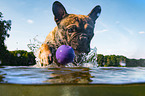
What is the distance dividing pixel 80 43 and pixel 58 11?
1.90 metres

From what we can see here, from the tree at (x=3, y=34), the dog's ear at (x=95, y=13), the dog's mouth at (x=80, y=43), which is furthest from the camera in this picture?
the tree at (x=3, y=34)

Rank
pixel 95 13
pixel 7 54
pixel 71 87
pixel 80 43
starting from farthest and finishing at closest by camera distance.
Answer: pixel 7 54 → pixel 95 13 → pixel 80 43 → pixel 71 87

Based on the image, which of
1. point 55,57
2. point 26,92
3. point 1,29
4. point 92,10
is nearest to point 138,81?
point 26,92

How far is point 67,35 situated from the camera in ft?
24.6

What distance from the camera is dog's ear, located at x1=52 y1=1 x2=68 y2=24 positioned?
7660 mm

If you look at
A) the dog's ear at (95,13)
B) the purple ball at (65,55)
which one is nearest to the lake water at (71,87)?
the purple ball at (65,55)

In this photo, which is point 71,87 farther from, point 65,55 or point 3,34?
point 3,34

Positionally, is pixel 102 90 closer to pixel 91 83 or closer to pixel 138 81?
pixel 91 83

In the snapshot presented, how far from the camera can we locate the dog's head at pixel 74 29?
7254 millimetres

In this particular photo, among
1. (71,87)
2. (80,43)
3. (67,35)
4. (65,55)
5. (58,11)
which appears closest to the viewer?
(71,87)

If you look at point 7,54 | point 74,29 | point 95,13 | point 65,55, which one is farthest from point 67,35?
point 7,54

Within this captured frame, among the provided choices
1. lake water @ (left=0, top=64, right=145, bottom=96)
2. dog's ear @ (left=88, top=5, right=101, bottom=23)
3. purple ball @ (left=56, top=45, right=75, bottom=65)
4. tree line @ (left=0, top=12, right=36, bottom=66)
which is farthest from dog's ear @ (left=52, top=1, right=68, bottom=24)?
tree line @ (left=0, top=12, right=36, bottom=66)

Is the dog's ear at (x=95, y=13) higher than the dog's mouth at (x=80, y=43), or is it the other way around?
the dog's ear at (x=95, y=13)

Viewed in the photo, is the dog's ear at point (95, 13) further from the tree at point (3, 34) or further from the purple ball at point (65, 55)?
the tree at point (3, 34)
